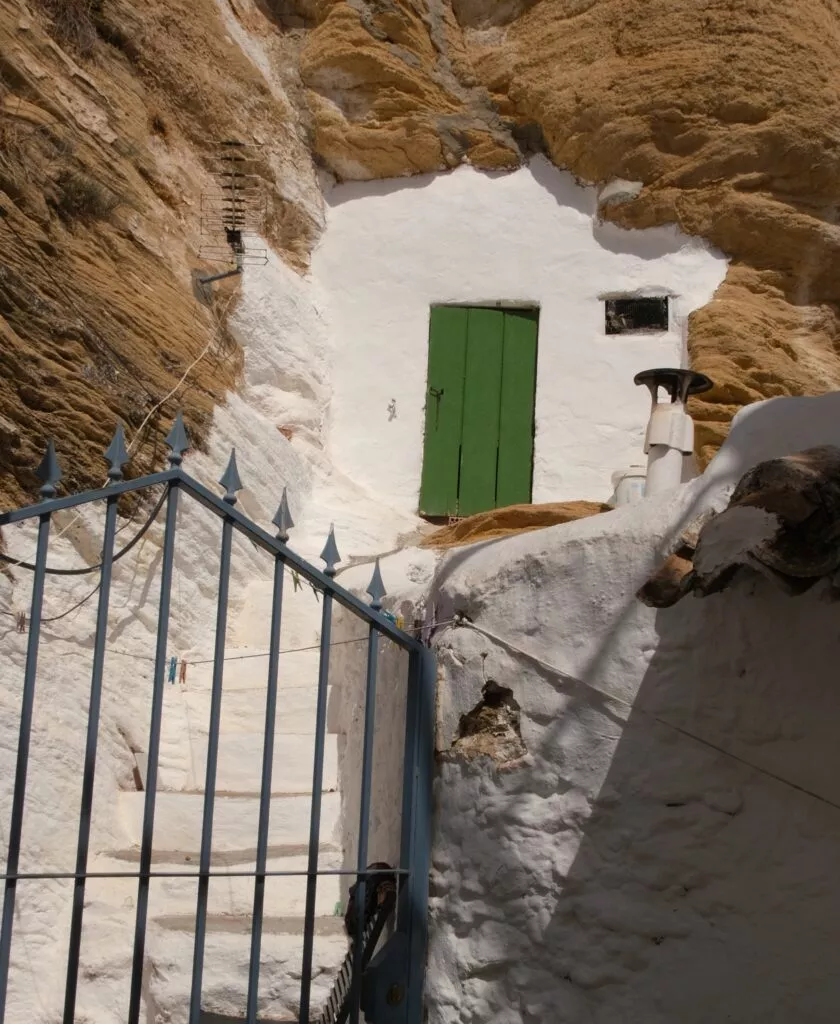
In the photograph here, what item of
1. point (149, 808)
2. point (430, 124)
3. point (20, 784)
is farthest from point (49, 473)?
point (430, 124)

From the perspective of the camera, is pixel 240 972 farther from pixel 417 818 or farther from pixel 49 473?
pixel 49 473

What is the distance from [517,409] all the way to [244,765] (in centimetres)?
448

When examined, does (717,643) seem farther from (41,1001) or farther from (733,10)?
(733,10)

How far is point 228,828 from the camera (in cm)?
545

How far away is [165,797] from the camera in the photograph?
5500 millimetres

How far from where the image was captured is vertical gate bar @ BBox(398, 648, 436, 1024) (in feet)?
13.7

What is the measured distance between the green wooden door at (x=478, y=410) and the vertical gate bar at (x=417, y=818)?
5.02 meters

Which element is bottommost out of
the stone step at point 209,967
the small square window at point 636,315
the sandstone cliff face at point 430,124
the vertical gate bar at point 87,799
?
the stone step at point 209,967

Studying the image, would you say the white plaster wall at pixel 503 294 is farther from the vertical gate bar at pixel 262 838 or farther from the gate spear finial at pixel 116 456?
the gate spear finial at pixel 116 456

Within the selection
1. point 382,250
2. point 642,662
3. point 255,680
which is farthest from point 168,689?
point 382,250

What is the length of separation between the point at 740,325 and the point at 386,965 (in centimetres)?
631

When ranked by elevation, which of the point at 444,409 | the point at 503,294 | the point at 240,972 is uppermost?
the point at 503,294

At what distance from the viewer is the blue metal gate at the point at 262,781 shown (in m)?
3.42

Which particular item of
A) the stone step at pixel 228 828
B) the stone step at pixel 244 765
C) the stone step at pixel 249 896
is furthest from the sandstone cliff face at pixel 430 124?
the stone step at pixel 249 896
